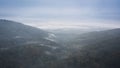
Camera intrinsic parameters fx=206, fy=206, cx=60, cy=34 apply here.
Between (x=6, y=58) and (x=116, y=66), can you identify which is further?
(x=6, y=58)

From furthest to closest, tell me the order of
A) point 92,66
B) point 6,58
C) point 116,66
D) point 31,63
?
point 6,58, point 31,63, point 92,66, point 116,66

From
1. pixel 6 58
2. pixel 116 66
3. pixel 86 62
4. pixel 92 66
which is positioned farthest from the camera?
pixel 6 58

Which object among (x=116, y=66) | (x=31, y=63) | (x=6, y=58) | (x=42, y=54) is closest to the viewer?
(x=116, y=66)

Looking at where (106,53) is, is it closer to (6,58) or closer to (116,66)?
(116,66)

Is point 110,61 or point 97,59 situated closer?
point 110,61

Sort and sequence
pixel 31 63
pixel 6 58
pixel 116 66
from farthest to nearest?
pixel 6 58, pixel 31 63, pixel 116 66

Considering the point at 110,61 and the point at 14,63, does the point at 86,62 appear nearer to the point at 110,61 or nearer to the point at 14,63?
the point at 110,61

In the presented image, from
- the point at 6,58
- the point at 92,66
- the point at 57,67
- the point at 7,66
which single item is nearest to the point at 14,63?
the point at 7,66

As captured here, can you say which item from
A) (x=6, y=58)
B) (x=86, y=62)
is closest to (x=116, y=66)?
(x=86, y=62)
